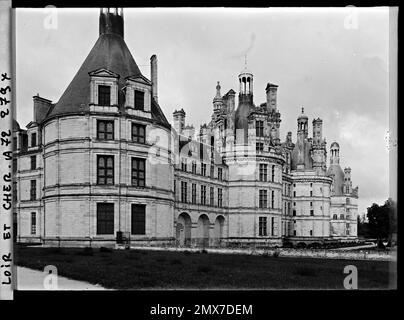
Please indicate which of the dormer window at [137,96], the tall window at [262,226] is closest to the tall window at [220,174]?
the tall window at [262,226]

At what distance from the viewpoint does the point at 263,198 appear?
12.4 metres

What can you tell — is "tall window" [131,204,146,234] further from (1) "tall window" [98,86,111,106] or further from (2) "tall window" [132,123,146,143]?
(1) "tall window" [98,86,111,106]

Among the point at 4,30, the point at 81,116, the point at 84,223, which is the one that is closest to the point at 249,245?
the point at 84,223

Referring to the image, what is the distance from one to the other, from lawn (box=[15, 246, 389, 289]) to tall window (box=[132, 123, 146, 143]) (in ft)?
10.8

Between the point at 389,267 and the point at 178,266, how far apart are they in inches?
205

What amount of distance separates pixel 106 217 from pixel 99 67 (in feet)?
14.8

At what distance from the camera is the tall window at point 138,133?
10.7 m

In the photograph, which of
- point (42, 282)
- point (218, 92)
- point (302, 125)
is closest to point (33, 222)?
point (42, 282)

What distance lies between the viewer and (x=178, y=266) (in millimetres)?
9508

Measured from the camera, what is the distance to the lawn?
871cm

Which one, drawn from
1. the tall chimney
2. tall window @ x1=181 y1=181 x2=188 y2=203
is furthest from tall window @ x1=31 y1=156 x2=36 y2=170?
tall window @ x1=181 y1=181 x2=188 y2=203

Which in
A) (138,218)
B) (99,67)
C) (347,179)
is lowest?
(138,218)

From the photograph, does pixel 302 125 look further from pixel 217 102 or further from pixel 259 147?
pixel 217 102

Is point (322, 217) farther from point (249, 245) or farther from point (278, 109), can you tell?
point (278, 109)
